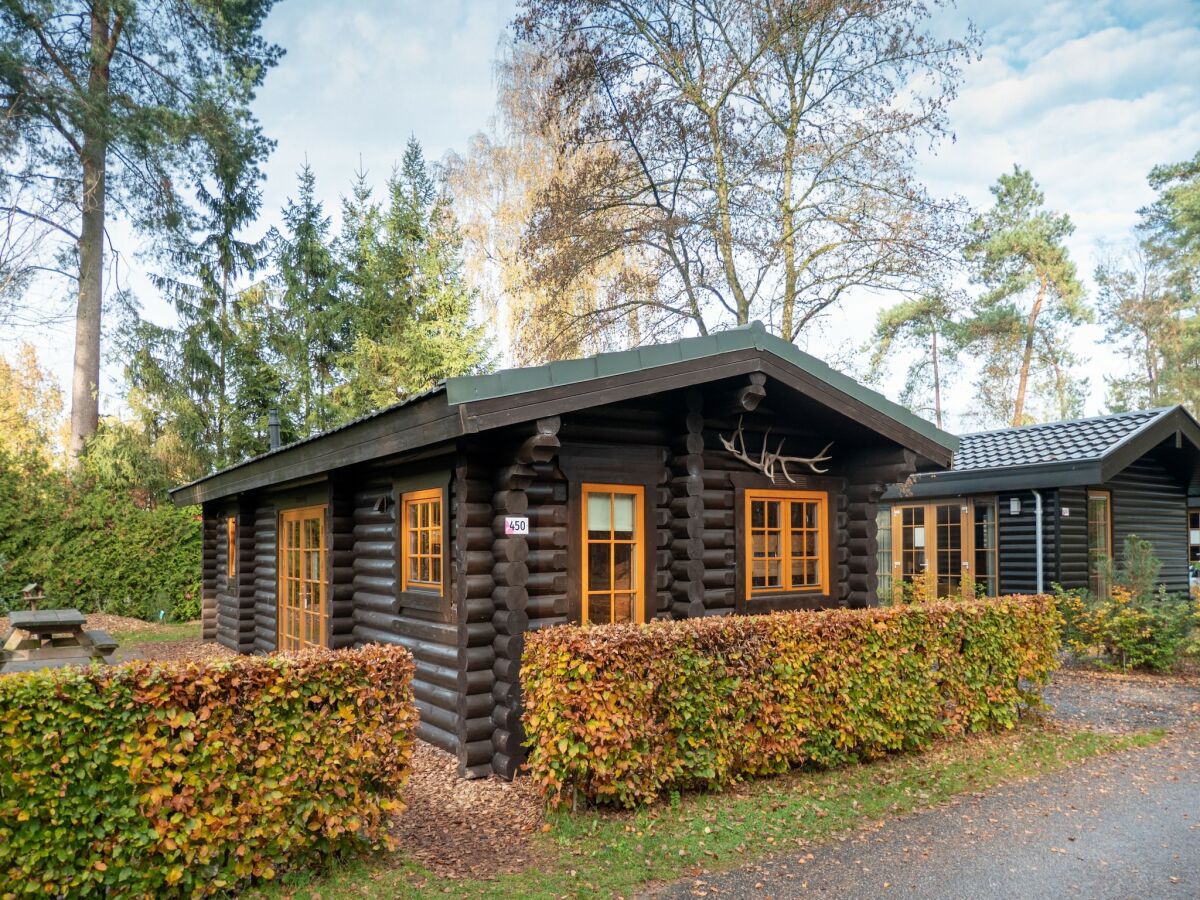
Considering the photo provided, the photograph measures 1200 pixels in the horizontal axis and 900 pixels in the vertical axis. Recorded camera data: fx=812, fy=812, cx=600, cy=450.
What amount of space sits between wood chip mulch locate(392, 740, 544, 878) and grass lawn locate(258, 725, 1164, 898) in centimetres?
13

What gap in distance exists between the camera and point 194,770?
3.94 m

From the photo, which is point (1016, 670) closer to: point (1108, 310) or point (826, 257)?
point (826, 257)

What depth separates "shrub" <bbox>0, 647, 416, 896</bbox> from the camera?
362 cm

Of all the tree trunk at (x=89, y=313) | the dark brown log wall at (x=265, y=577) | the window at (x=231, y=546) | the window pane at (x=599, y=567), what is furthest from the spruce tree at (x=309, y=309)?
the window pane at (x=599, y=567)

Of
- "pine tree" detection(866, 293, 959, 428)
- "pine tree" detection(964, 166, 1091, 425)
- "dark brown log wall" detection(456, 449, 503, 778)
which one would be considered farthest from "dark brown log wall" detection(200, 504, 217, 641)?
"pine tree" detection(964, 166, 1091, 425)

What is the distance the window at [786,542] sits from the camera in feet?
26.4

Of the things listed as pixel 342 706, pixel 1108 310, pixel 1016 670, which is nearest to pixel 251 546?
pixel 342 706

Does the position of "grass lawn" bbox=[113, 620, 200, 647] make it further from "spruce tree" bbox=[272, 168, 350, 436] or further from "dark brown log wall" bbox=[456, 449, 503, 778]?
"dark brown log wall" bbox=[456, 449, 503, 778]

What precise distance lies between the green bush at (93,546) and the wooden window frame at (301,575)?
7.16 m

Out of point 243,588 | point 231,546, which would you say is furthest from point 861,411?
point 231,546

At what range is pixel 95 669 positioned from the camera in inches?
152

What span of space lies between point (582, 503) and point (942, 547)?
9.93 metres

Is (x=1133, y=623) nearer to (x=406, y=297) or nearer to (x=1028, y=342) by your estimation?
(x=406, y=297)

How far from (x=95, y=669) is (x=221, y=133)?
61.2ft
